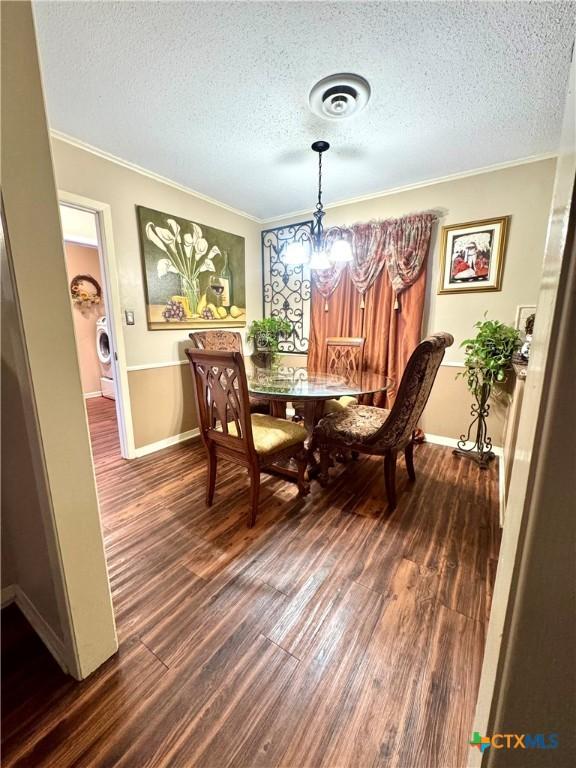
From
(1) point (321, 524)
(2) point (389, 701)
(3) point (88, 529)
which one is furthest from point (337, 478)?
(3) point (88, 529)

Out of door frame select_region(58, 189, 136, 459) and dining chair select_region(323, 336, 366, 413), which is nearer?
door frame select_region(58, 189, 136, 459)

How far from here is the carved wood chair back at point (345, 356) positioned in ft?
9.69

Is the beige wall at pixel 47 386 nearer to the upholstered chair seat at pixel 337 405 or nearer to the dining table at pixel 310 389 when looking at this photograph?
the dining table at pixel 310 389

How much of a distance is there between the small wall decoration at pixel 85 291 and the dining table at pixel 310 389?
3893mm

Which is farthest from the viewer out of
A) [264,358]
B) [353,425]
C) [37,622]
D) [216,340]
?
[264,358]

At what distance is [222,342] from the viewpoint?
10.7 ft

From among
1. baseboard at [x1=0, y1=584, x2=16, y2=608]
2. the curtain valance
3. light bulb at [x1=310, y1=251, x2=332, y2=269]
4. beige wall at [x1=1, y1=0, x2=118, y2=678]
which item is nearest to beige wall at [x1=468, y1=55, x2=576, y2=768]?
beige wall at [x1=1, y1=0, x2=118, y2=678]

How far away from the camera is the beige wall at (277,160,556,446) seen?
243 cm

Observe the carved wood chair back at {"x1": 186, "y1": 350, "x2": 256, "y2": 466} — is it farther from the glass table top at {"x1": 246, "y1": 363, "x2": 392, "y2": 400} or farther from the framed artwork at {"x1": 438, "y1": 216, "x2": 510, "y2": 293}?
the framed artwork at {"x1": 438, "y1": 216, "x2": 510, "y2": 293}

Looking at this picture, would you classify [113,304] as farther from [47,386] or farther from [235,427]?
[47,386]

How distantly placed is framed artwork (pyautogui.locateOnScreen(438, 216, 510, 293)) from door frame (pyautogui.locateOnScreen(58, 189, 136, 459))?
2916 mm

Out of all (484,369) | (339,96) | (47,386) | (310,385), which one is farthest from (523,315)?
(47,386)

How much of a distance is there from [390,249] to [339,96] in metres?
1.48

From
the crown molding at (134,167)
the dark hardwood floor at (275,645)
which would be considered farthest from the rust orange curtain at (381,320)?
the dark hardwood floor at (275,645)
